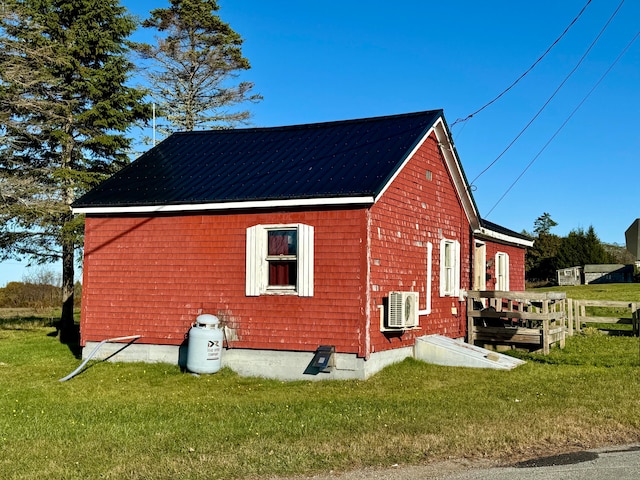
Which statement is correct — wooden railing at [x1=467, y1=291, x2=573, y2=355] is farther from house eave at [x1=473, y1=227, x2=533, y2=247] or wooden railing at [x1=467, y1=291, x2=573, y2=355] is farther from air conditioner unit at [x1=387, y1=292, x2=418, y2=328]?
air conditioner unit at [x1=387, y1=292, x2=418, y2=328]

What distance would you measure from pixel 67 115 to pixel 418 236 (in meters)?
14.3

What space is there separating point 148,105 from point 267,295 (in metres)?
13.7

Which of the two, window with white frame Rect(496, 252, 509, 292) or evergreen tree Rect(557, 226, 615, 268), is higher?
evergreen tree Rect(557, 226, 615, 268)

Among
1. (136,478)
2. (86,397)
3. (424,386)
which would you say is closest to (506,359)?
(424,386)

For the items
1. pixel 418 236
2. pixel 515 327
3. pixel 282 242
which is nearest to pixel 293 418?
pixel 282 242

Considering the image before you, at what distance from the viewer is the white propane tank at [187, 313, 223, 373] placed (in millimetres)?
13242

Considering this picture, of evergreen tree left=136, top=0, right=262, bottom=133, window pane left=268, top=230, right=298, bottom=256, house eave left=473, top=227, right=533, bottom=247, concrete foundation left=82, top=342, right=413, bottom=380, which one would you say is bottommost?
concrete foundation left=82, top=342, right=413, bottom=380

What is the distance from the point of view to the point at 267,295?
13562 mm

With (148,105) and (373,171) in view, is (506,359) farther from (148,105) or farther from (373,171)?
(148,105)

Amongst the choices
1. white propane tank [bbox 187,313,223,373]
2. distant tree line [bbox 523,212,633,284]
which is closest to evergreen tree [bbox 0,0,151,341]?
white propane tank [bbox 187,313,223,373]

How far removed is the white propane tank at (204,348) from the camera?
13.2 m

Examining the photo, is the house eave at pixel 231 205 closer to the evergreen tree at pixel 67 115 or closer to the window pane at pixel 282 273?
the window pane at pixel 282 273

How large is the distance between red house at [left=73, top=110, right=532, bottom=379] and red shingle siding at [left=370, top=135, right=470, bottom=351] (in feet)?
0.15

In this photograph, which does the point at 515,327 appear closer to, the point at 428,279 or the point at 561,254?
the point at 428,279
